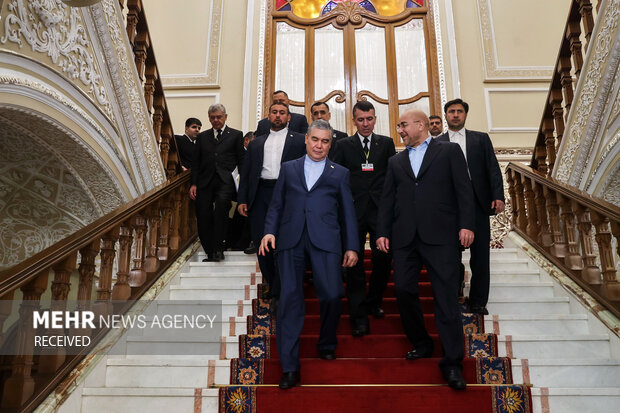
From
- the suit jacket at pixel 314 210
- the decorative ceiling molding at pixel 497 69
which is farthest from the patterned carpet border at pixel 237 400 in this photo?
the decorative ceiling molding at pixel 497 69

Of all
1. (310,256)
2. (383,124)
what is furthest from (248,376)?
(383,124)

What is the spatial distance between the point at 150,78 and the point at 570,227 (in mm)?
3536

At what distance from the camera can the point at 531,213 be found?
4863mm

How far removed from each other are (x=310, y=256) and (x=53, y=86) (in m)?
2.00

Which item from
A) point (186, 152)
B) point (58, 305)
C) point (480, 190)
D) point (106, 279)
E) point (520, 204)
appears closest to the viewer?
point (58, 305)

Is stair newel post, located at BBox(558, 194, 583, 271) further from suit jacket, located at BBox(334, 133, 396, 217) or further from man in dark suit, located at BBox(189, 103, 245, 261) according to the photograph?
man in dark suit, located at BBox(189, 103, 245, 261)

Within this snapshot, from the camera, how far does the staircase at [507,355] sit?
2.79m

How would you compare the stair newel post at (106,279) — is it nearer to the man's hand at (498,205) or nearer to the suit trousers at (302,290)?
the suit trousers at (302,290)

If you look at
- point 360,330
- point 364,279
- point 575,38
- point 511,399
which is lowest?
point 511,399

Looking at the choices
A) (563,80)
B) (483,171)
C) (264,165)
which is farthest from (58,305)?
(563,80)

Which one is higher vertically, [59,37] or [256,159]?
[59,37]

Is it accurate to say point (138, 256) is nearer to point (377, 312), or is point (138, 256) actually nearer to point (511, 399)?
point (377, 312)

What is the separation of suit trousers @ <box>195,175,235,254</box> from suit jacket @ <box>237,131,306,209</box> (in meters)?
0.68

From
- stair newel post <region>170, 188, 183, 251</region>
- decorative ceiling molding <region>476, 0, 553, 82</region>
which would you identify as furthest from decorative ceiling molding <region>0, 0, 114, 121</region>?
decorative ceiling molding <region>476, 0, 553, 82</region>
